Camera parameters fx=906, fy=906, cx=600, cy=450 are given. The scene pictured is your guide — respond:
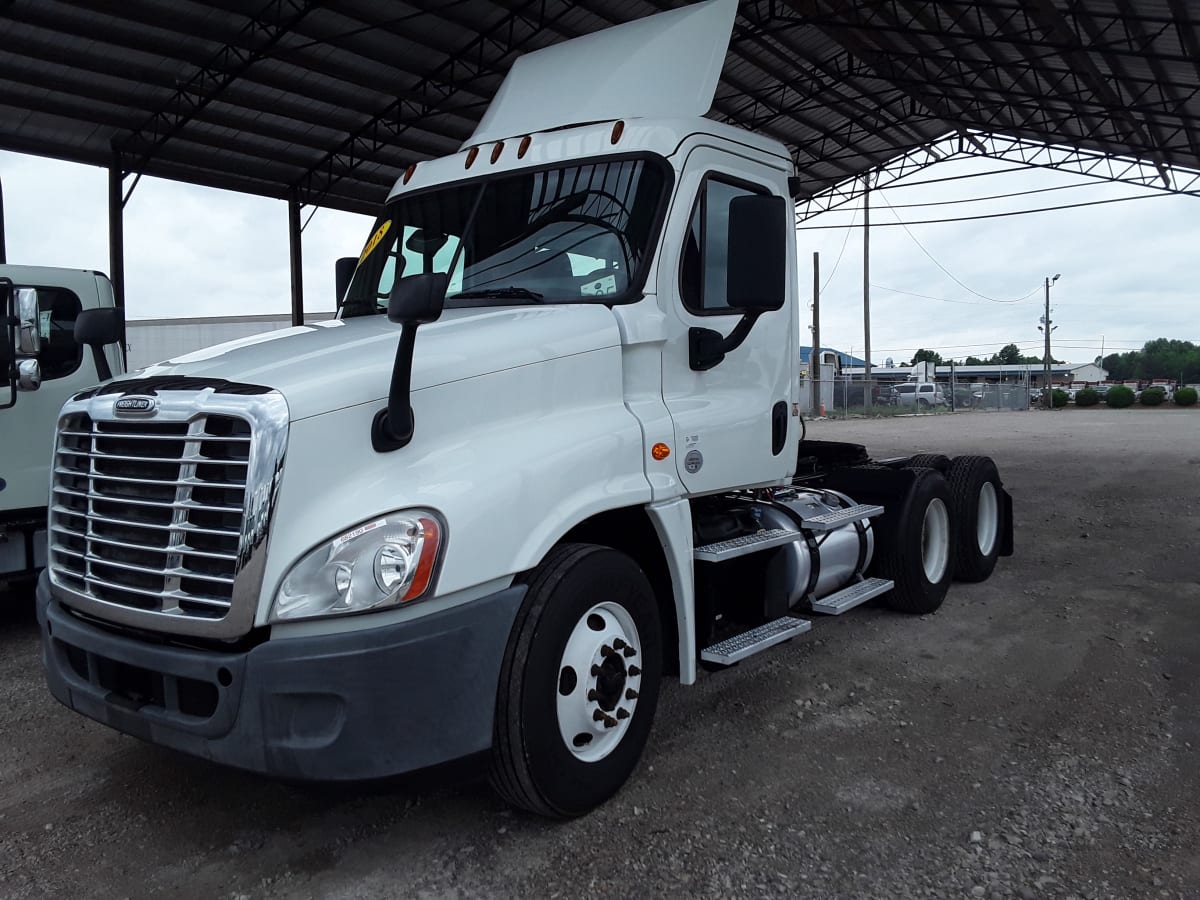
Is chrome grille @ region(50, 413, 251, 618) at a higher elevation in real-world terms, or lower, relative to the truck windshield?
lower

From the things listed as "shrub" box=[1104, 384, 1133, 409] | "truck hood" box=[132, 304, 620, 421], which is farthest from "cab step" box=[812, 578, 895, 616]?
"shrub" box=[1104, 384, 1133, 409]

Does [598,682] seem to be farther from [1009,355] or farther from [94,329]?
[1009,355]

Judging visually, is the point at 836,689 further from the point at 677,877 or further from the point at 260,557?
the point at 260,557

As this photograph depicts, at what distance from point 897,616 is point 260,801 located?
174 inches

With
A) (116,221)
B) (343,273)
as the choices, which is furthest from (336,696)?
(116,221)

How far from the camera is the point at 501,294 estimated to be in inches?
155

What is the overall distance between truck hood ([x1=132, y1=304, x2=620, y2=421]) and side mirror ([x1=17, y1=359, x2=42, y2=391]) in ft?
9.30

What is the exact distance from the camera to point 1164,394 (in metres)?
51.8

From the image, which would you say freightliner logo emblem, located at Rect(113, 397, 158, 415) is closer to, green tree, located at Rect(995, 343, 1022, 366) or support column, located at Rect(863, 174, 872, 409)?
support column, located at Rect(863, 174, 872, 409)

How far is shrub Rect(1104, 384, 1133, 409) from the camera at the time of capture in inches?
2015

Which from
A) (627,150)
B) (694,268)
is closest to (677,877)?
(694,268)

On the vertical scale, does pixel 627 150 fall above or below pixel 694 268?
above

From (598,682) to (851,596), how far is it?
2.52m

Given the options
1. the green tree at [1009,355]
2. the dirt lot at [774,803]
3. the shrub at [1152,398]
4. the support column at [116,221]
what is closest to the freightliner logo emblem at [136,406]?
the dirt lot at [774,803]
